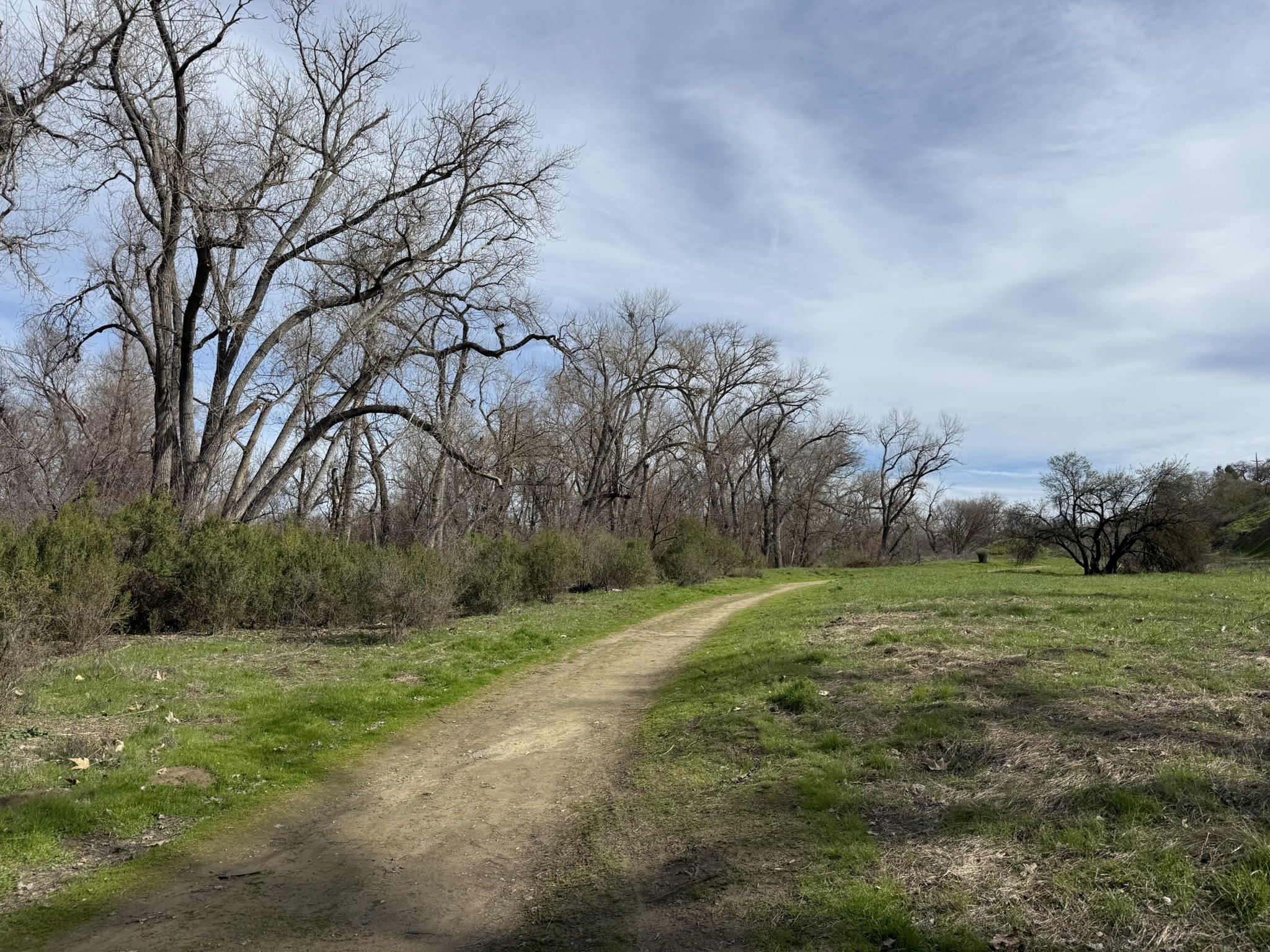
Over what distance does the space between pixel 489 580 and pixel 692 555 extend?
11.7 metres

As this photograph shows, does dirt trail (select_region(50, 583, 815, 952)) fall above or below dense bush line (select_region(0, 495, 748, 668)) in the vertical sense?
below

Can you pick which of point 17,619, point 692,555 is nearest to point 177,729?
point 17,619

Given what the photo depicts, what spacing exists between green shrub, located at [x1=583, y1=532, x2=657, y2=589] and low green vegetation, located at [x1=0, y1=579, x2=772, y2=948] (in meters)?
9.79

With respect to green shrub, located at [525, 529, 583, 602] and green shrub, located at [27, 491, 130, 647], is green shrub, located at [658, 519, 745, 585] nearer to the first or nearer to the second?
green shrub, located at [525, 529, 583, 602]

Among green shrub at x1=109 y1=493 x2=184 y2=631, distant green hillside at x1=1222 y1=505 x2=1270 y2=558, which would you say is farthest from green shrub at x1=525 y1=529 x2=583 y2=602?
distant green hillside at x1=1222 y1=505 x2=1270 y2=558

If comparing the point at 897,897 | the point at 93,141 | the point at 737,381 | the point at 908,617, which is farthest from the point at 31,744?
the point at 737,381

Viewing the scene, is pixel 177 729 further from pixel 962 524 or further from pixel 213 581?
pixel 962 524

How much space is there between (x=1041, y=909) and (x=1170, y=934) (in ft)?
1.71

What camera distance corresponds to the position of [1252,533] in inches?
1857

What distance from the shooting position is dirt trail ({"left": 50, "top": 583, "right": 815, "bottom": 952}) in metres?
3.95

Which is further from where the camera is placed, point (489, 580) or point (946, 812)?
point (489, 580)

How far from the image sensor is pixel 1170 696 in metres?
6.66

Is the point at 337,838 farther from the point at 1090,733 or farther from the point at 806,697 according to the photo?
the point at 1090,733

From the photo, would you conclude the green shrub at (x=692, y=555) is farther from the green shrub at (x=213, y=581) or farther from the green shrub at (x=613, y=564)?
the green shrub at (x=213, y=581)
